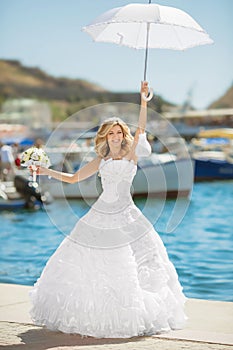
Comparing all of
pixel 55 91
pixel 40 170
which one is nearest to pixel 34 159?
pixel 40 170

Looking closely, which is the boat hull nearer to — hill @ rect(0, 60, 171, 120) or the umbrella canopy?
the umbrella canopy

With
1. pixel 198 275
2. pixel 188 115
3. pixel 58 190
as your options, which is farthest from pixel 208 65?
pixel 198 275

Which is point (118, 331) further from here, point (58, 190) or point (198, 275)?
point (58, 190)

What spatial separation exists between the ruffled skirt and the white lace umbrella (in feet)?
3.67

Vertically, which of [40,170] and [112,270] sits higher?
[40,170]

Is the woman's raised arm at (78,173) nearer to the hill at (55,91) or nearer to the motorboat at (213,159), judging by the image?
the motorboat at (213,159)

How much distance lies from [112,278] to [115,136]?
2.57 feet

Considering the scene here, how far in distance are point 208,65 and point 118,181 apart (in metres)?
53.1

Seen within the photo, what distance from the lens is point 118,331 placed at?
13.1ft

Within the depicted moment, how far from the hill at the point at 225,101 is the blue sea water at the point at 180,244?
3242 cm

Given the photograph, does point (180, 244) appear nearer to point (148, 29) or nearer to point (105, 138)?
point (148, 29)

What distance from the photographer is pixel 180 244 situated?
44.9 ft

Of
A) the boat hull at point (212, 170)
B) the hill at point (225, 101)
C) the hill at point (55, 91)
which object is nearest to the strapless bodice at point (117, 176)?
the boat hull at point (212, 170)

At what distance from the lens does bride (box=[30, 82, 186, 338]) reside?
158 inches
